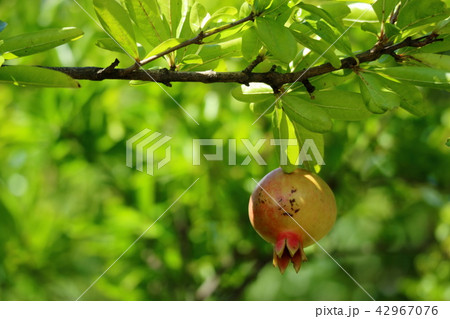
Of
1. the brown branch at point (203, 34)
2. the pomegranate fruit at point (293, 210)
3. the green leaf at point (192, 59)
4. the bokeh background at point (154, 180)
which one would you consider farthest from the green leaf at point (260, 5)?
the bokeh background at point (154, 180)

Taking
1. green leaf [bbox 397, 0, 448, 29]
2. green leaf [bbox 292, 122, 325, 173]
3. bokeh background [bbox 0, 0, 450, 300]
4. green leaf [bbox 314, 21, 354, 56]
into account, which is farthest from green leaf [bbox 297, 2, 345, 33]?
bokeh background [bbox 0, 0, 450, 300]

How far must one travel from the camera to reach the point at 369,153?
6.70 ft

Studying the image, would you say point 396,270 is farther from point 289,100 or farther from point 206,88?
point 289,100

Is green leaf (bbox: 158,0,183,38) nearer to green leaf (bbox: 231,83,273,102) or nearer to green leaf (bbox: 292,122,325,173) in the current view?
green leaf (bbox: 231,83,273,102)

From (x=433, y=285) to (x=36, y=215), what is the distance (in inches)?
55.4

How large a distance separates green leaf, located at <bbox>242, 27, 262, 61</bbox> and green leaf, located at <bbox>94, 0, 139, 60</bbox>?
161mm

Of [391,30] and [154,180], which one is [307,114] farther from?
[154,180]

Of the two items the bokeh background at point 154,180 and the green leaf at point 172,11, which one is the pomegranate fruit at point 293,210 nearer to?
the green leaf at point 172,11

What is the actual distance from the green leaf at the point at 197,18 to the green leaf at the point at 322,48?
0.46ft

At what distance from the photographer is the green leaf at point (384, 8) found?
0.83 m

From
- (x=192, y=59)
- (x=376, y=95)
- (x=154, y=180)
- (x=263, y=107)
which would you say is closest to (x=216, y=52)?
(x=192, y=59)

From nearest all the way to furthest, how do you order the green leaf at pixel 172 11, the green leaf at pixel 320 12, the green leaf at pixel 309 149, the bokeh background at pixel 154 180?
the green leaf at pixel 320 12 < the green leaf at pixel 172 11 < the green leaf at pixel 309 149 < the bokeh background at pixel 154 180

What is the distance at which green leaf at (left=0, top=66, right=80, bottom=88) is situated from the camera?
2.66 ft

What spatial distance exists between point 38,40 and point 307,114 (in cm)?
40
